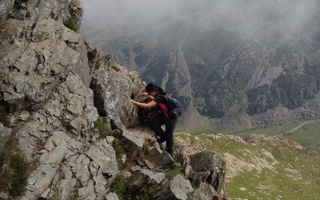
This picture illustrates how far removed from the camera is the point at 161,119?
24.2 meters

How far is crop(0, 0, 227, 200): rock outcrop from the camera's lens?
1580 cm

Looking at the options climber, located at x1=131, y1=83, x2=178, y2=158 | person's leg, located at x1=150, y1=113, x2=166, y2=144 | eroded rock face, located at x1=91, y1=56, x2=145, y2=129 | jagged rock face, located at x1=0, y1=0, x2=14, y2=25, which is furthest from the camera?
person's leg, located at x1=150, y1=113, x2=166, y2=144

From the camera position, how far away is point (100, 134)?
1895cm

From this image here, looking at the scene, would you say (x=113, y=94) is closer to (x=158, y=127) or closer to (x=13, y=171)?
(x=158, y=127)

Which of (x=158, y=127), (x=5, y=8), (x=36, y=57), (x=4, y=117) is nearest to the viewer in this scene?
(x=4, y=117)

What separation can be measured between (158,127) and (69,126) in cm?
772

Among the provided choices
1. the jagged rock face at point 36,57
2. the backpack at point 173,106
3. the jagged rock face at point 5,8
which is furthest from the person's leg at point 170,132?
the jagged rock face at point 5,8

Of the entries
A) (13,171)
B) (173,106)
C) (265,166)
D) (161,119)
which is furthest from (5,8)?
(265,166)

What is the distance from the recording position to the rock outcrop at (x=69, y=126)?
15.8m

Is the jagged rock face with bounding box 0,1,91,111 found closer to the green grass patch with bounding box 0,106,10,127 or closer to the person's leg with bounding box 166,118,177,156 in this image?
the green grass patch with bounding box 0,106,10,127

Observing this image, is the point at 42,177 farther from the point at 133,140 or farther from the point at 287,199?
the point at 287,199

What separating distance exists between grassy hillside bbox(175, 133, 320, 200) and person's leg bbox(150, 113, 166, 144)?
31128 millimetres

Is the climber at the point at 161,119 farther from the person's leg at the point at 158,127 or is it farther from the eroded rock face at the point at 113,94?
the eroded rock face at the point at 113,94

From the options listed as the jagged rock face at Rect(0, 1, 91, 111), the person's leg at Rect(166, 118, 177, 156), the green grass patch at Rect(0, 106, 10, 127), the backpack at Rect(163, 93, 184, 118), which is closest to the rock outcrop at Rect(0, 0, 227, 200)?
the jagged rock face at Rect(0, 1, 91, 111)
